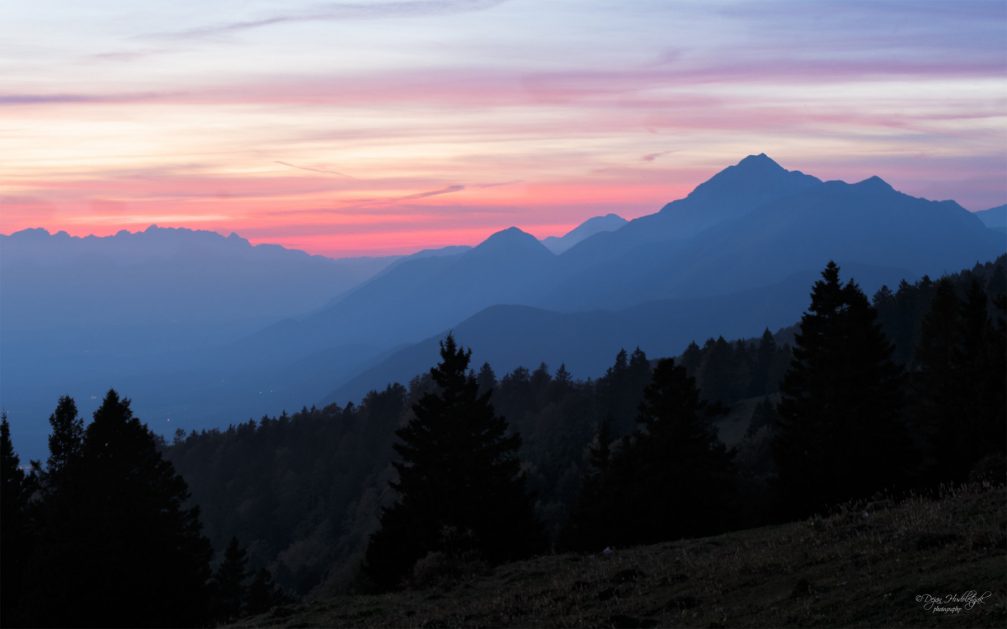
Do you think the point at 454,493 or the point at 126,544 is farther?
the point at 454,493

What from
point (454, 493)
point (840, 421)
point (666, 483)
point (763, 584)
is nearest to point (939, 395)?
→ point (840, 421)

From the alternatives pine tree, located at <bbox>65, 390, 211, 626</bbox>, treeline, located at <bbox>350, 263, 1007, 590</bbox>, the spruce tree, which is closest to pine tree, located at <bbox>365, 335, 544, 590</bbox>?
treeline, located at <bbox>350, 263, 1007, 590</bbox>

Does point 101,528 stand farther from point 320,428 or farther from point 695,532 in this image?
point 320,428

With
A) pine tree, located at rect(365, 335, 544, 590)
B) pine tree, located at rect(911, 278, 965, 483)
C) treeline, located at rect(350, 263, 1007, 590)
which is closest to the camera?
pine tree, located at rect(365, 335, 544, 590)

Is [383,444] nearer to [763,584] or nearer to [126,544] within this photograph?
[126,544]

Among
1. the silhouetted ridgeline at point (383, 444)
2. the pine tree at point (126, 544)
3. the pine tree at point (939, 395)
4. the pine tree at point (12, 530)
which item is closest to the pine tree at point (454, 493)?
the pine tree at point (126, 544)

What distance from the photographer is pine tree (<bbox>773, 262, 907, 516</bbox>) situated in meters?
45.6

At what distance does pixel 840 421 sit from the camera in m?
46.8

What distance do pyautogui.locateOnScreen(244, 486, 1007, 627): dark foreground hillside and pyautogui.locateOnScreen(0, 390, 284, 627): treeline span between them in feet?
45.4

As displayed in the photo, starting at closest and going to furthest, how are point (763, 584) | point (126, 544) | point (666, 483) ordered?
point (763, 584), point (126, 544), point (666, 483)

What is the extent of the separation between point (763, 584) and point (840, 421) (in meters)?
31.4

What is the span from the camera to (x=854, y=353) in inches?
1881

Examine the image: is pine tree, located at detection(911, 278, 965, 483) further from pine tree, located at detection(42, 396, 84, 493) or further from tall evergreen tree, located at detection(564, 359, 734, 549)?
pine tree, located at detection(42, 396, 84, 493)

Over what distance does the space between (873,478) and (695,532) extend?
1000cm
